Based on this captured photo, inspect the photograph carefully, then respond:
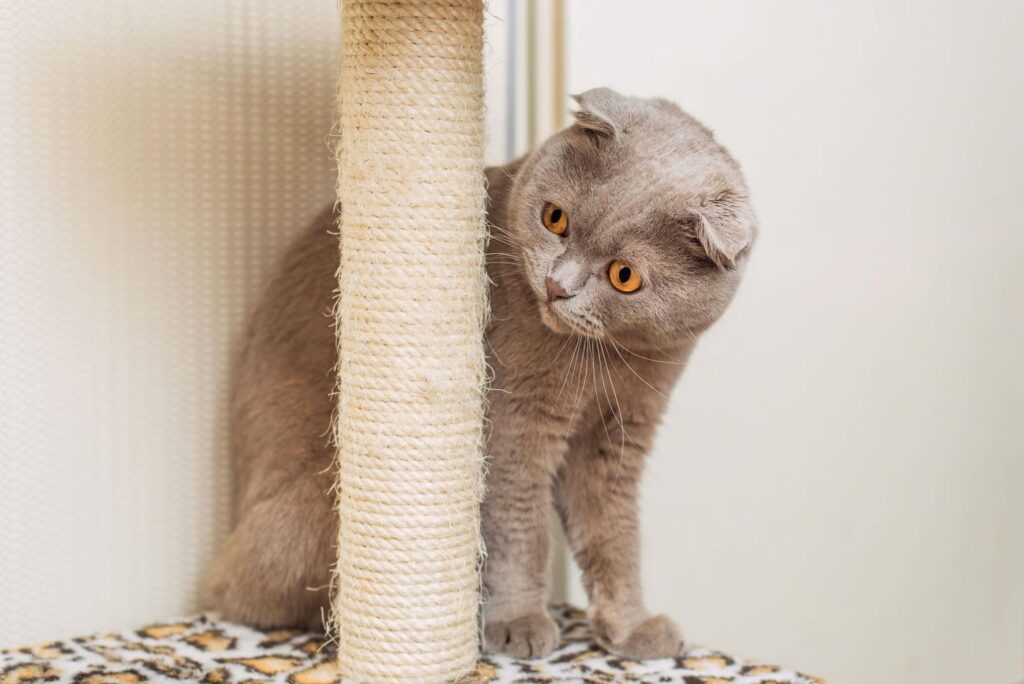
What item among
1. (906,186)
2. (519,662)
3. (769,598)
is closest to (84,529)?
(519,662)

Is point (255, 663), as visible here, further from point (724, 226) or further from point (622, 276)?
point (724, 226)

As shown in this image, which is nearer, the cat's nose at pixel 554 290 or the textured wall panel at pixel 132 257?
the cat's nose at pixel 554 290

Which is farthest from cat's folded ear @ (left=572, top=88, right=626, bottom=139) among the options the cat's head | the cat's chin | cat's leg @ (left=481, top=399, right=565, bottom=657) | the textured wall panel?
the textured wall panel

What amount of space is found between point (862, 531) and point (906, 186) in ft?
2.15

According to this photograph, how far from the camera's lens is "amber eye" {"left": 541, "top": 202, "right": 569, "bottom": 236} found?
128cm

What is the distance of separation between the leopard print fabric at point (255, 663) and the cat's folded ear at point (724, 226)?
539 mm

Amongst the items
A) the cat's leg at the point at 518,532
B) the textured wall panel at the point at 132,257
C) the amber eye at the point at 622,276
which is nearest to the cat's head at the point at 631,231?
the amber eye at the point at 622,276

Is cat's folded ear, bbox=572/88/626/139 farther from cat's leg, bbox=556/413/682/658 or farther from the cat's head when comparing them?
cat's leg, bbox=556/413/682/658

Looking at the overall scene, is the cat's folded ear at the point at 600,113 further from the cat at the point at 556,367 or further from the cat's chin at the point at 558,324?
the cat's chin at the point at 558,324

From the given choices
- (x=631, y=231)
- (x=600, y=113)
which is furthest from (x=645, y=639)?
(x=600, y=113)

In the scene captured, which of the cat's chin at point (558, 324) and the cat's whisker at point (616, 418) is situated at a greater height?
the cat's chin at point (558, 324)

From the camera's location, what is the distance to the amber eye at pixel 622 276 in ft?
4.09

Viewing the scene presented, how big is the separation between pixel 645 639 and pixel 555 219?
0.59m

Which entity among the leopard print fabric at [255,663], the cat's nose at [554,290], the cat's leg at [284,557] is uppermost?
the cat's nose at [554,290]
